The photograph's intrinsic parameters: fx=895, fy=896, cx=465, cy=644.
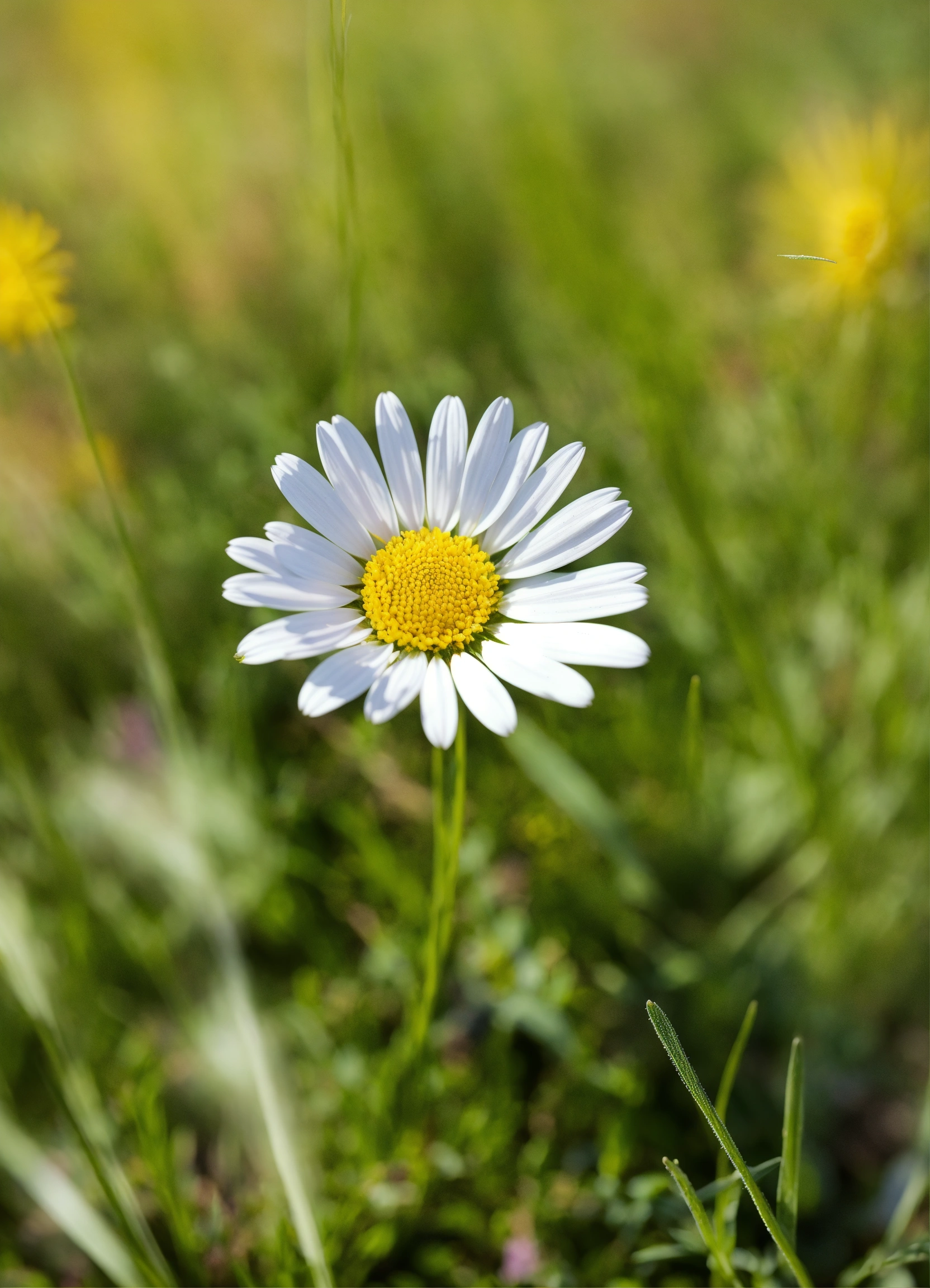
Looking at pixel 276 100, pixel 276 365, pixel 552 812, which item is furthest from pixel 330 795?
pixel 276 100

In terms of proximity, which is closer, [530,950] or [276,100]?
[530,950]

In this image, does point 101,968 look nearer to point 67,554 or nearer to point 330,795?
point 330,795

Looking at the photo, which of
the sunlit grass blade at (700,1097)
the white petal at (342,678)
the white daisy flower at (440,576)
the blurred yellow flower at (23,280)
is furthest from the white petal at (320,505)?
the blurred yellow flower at (23,280)

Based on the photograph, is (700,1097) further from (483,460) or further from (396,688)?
(483,460)

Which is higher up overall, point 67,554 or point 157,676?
point 67,554

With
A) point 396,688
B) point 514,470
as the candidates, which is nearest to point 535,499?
point 514,470

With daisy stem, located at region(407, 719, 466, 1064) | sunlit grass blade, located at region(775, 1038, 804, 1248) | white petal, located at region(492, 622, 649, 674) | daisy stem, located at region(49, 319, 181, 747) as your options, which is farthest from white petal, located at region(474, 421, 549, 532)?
sunlit grass blade, located at region(775, 1038, 804, 1248)

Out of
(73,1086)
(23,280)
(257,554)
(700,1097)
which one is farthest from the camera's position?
(23,280)
